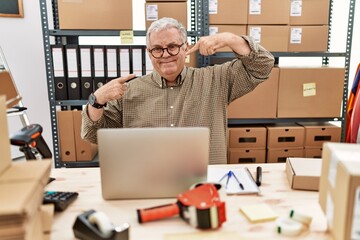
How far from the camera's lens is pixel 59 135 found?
2.25m

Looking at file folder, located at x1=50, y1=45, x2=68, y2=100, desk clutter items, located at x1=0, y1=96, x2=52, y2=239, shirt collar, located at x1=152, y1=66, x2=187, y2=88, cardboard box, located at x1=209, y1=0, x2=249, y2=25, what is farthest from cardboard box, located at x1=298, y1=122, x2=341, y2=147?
desk clutter items, located at x1=0, y1=96, x2=52, y2=239

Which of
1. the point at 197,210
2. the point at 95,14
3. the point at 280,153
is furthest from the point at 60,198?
the point at 280,153

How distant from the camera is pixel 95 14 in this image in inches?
84.2

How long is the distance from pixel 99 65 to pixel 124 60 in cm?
17

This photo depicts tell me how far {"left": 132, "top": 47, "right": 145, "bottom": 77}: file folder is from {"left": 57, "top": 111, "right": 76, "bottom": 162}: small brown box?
54cm

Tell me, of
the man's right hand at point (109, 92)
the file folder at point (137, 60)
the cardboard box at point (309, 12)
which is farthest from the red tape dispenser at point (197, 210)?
the cardboard box at point (309, 12)

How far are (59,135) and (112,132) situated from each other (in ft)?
4.87

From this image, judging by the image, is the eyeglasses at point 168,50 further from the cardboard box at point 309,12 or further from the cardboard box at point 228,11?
the cardboard box at point 309,12

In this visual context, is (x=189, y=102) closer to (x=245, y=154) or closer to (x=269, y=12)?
(x=245, y=154)

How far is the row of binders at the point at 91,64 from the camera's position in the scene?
2.18m

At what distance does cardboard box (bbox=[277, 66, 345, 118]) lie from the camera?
2301mm

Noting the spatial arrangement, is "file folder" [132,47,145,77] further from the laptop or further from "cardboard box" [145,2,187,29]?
the laptop

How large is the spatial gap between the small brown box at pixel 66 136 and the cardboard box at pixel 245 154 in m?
1.12

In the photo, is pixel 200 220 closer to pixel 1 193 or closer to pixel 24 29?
pixel 1 193
